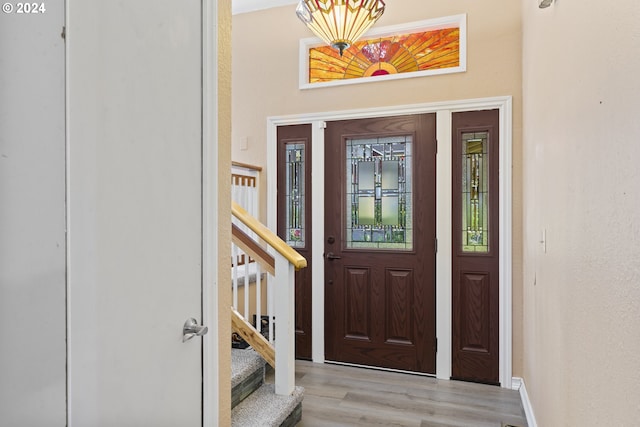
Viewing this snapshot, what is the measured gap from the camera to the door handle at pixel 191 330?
115 centimetres

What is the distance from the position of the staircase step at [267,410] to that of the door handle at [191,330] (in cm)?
115

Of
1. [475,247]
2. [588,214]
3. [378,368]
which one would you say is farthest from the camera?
[378,368]

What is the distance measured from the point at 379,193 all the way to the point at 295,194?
0.78 m

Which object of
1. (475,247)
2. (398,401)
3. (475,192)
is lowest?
(398,401)

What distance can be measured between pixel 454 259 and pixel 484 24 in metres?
1.86

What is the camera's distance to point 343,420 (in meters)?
2.58

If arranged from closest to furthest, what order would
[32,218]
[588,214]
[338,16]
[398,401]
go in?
[32,218]
[588,214]
[338,16]
[398,401]

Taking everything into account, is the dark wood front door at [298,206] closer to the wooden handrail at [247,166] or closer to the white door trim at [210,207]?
the wooden handrail at [247,166]

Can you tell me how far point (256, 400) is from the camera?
2.35 m

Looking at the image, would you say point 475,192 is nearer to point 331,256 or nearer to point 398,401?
point 331,256

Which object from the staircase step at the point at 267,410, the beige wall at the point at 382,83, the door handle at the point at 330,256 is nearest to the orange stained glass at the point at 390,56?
the beige wall at the point at 382,83

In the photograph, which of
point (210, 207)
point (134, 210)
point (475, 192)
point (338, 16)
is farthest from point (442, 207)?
point (134, 210)

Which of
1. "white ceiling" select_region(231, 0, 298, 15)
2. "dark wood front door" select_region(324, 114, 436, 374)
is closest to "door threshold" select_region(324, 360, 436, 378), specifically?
"dark wood front door" select_region(324, 114, 436, 374)

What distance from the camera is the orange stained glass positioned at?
11.0ft
